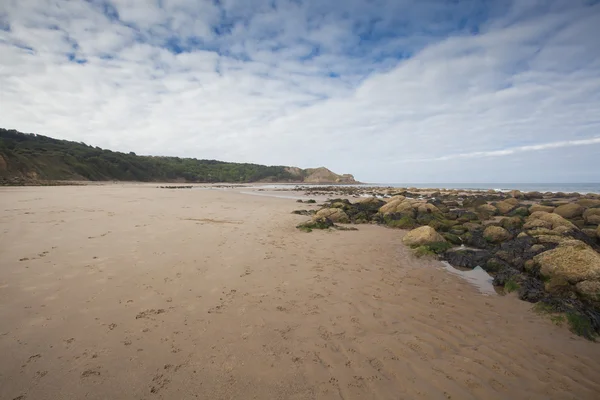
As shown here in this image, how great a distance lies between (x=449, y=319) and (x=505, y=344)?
2.55ft

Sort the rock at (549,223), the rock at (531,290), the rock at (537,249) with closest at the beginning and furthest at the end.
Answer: the rock at (531,290) → the rock at (537,249) → the rock at (549,223)

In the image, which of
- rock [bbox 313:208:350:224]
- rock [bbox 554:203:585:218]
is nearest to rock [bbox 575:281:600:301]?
rock [bbox 313:208:350:224]

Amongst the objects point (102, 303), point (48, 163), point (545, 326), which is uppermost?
point (48, 163)

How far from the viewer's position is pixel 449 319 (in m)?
4.52

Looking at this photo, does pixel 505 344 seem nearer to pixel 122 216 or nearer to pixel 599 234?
pixel 599 234

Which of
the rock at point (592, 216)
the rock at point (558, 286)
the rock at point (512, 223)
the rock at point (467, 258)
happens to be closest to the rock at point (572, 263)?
the rock at point (558, 286)

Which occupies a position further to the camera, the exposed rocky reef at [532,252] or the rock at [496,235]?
the rock at [496,235]

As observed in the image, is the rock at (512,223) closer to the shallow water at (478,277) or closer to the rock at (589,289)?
the shallow water at (478,277)

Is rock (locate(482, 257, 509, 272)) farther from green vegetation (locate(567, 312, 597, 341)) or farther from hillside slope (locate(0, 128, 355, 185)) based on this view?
hillside slope (locate(0, 128, 355, 185))

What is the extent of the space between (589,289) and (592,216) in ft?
41.1

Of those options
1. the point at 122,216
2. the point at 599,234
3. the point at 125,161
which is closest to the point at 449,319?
the point at 599,234

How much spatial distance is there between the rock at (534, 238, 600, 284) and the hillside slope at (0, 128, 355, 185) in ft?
146

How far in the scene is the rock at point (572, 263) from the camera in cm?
579

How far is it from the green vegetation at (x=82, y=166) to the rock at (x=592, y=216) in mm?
50986
